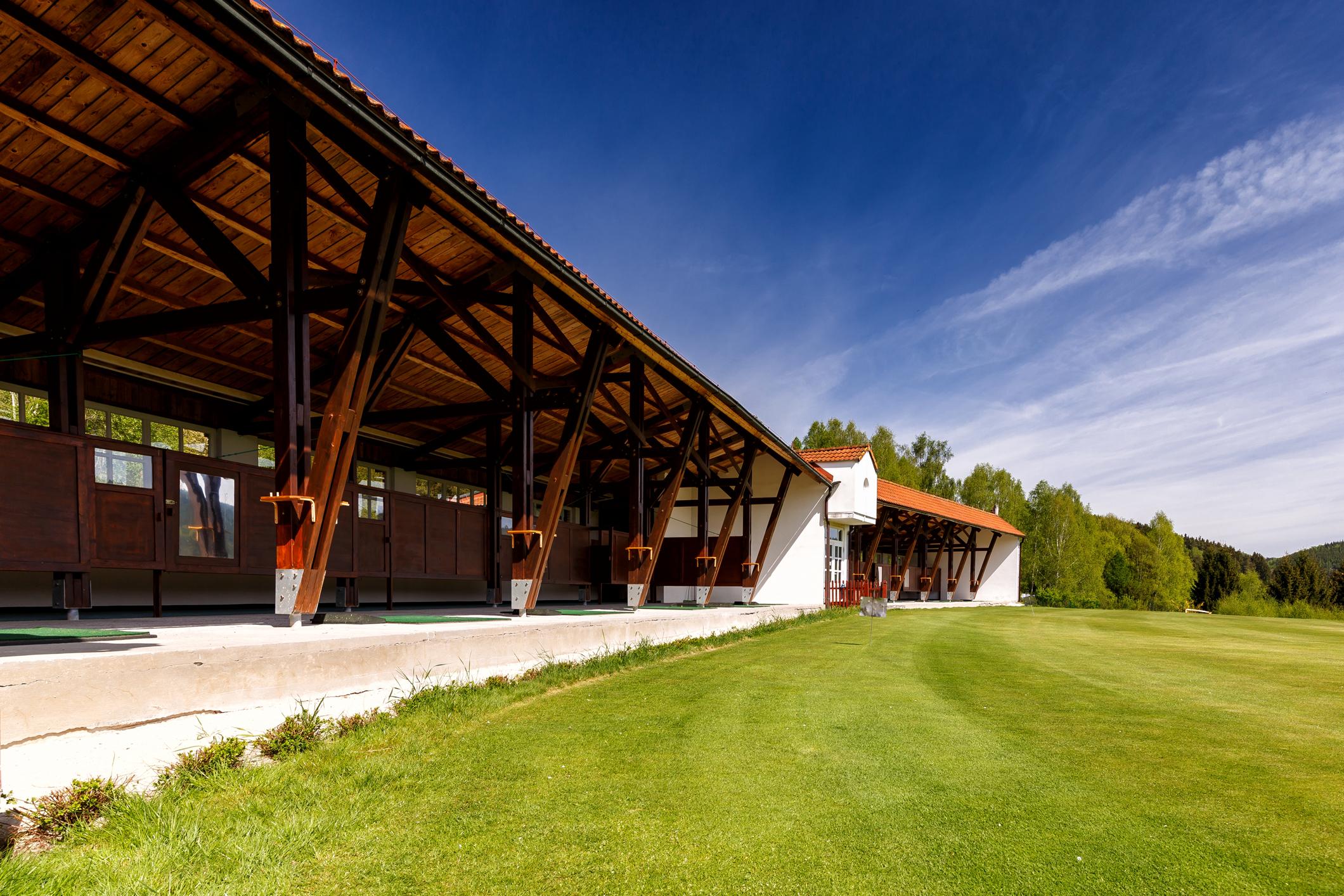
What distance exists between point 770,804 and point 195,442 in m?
11.7

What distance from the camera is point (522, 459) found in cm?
1045

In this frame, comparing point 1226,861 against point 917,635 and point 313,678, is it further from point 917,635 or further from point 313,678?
point 917,635

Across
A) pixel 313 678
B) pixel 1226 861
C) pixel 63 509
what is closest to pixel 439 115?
pixel 63 509

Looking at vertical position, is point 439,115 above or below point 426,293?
above

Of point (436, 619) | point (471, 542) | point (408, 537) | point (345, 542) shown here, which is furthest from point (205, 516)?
point (471, 542)

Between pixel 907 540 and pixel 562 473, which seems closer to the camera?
pixel 562 473

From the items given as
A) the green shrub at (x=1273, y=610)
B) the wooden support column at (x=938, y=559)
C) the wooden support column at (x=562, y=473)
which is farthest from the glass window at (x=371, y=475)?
the green shrub at (x=1273, y=610)

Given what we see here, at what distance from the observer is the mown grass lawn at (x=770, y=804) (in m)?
3.39

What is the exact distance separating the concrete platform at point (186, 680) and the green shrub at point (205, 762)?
0.06 metres

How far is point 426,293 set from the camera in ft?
33.8

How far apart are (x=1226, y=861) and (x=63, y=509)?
372 inches

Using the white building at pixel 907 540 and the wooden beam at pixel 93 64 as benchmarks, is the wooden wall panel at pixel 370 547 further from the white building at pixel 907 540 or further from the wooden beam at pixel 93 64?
the white building at pixel 907 540

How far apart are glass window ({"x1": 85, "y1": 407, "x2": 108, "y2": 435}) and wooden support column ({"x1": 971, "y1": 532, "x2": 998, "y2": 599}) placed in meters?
44.6

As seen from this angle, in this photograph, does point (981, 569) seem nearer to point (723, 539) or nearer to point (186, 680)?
point (723, 539)
